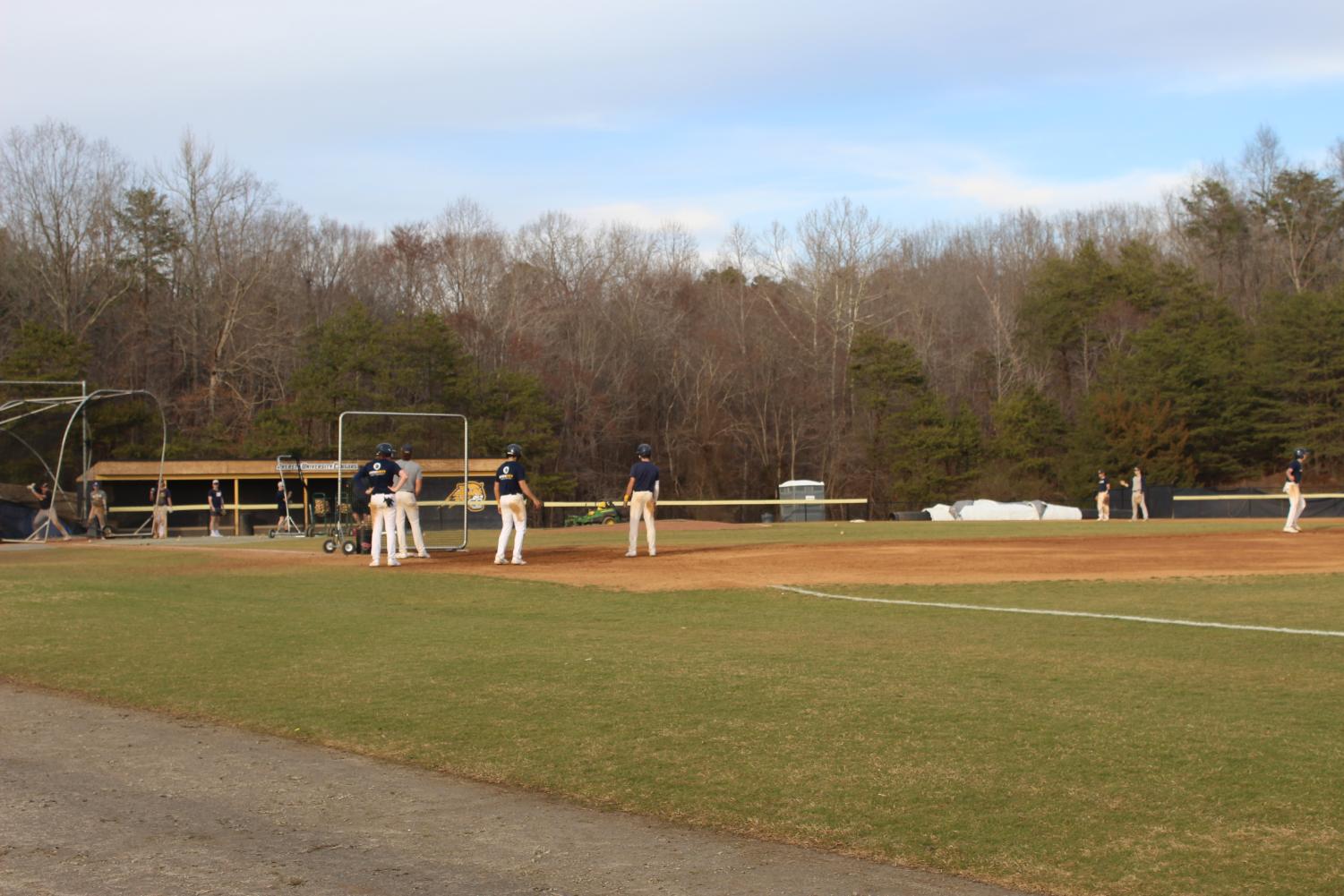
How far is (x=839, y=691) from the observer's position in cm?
922

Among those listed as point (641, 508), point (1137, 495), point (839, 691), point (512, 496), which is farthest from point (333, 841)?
point (1137, 495)

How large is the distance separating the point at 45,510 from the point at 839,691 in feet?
111

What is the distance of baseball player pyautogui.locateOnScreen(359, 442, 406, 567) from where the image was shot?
2142 centimetres

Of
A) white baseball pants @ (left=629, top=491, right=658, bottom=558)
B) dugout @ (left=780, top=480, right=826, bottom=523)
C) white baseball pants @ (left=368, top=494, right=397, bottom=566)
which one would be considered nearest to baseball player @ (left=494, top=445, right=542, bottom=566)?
white baseball pants @ (left=368, top=494, right=397, bottom=566)

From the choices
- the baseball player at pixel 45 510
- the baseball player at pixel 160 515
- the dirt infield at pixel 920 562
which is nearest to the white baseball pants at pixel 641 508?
the dirt infield at pixel 920 562

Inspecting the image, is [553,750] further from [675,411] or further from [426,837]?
[675,411]

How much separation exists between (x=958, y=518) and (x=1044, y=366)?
3325cm

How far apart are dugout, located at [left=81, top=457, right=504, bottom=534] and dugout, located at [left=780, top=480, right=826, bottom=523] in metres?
15.2

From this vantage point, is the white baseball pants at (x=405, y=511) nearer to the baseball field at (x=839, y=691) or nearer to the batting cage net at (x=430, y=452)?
the baseball field at (x=839, y=691)

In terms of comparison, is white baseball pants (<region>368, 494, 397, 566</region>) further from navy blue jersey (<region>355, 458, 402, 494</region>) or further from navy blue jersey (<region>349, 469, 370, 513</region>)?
navy blue jersey (<region>349, 469, 370, 513</region>)

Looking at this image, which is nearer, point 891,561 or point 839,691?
point 839,691

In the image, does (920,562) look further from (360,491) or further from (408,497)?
(360,491)

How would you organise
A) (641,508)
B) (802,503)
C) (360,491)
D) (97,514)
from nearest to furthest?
(360,491), (641,508), (97,514), (802,503)

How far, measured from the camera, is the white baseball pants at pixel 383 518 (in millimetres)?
21531
